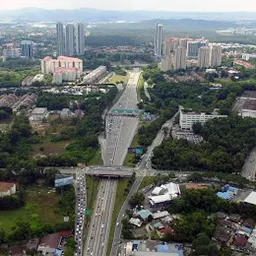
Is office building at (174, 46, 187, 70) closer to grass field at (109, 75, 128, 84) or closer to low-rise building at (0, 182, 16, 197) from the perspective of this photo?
grass field at (109, 75, 128, 84)

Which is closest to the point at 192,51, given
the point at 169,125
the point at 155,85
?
the point at 155,85

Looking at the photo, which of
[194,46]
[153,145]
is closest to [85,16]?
[194,46]

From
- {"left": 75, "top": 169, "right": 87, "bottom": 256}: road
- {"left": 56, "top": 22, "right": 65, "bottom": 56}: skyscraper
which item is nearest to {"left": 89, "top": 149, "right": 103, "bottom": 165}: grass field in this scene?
{"left": 75, "top": 169, "right": 87, "bottom": 256}: road

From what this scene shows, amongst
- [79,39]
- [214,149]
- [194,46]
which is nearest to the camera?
[214,149]

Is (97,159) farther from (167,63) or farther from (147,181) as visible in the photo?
(167,63)

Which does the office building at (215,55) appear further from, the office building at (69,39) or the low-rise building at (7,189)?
the low-rise building at (7,189)

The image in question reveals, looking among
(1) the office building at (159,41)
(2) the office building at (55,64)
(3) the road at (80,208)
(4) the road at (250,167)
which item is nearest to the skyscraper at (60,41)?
(2) the office building at (55,64)

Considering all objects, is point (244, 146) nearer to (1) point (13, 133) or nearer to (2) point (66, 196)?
(2) point (66, 196)
